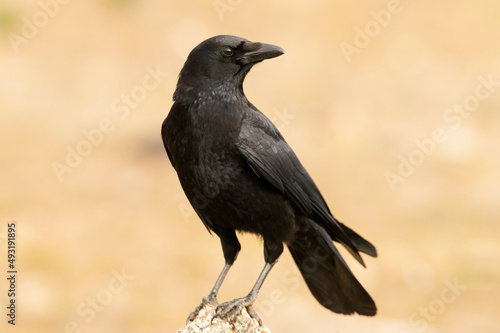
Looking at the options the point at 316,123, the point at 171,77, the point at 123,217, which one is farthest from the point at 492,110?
the point at 123,217

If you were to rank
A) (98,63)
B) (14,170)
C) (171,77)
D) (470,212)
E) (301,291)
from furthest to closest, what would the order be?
(98,63) < (171,77) < (14,170) < (470,212) < (301,291)

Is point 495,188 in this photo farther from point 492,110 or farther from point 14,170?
point 14,170

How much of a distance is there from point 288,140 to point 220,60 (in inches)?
407

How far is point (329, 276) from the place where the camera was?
6.95 metres

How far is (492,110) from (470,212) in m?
3.20

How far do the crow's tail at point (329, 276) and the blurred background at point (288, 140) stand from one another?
4.16m

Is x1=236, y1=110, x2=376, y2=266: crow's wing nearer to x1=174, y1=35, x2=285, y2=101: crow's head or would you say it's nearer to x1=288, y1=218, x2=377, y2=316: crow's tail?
x1=288, y1=218, x2=377, y2=316: crow's tail

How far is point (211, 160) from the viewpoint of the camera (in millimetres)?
5816

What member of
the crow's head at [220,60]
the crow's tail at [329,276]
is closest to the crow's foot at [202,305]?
the crow's tail at [329,276]

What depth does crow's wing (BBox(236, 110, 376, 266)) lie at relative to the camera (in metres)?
5.96

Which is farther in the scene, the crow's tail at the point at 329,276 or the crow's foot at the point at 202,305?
the crow's tail at the point at 329,276

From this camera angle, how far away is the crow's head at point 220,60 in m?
6.01

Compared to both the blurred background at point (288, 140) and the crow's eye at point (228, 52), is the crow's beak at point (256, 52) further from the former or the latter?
the blurred background at point (288, 140)

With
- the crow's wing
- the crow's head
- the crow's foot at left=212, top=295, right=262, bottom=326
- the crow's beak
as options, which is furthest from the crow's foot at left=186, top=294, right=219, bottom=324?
the crow's beak
